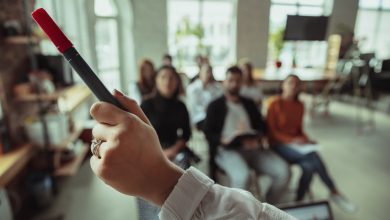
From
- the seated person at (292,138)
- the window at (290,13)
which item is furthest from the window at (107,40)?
the seated person at (292,138)

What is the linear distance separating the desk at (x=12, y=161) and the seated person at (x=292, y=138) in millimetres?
1401

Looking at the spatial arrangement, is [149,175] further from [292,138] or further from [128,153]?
[292,138]

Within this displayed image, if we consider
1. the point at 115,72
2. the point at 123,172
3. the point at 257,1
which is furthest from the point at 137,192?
the point at 257,1

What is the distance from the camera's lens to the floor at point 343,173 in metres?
0.69

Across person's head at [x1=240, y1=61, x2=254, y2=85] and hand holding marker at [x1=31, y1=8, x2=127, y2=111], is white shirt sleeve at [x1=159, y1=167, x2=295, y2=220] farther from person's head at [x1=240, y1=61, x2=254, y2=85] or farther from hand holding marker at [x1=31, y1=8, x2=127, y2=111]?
person's head at [x1=240, y1=61, x2=254, y2=85]

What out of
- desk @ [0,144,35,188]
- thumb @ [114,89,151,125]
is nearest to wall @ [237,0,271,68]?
thumb @ [114,89,151,125]

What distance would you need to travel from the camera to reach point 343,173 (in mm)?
2078

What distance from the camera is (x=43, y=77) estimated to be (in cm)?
159

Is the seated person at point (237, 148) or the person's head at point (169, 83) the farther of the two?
the seated person at point (237, 148)

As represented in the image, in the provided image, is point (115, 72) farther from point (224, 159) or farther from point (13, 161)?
point (13, 161)

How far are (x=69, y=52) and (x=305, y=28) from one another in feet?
1.24

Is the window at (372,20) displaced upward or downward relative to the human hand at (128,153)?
upward

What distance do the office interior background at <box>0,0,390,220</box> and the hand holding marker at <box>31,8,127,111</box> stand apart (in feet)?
0.06

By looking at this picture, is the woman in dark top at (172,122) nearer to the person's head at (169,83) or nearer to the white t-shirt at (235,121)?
the person's head at (169,83)
